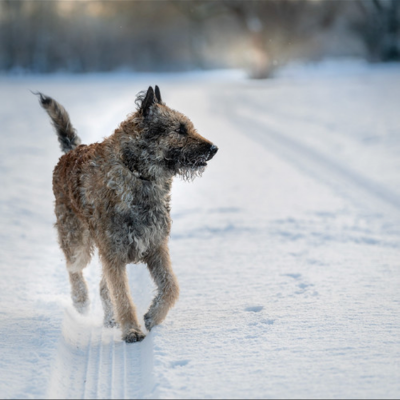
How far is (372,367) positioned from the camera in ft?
10.6

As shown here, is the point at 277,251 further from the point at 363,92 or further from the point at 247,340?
the point at 363,92

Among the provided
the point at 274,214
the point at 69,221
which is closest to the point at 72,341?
the point at 69,221

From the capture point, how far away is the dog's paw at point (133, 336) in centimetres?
392

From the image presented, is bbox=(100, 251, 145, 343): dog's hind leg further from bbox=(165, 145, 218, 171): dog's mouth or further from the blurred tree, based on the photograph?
the blurred tree

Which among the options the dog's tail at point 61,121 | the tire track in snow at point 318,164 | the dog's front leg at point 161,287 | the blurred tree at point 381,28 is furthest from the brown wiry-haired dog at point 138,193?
the blurred tree at point 381,28

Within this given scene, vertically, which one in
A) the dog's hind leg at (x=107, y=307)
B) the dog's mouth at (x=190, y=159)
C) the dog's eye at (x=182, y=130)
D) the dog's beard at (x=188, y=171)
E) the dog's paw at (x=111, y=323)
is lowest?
the dog's paw at (x=111, y=323)

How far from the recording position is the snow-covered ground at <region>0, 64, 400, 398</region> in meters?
3.21

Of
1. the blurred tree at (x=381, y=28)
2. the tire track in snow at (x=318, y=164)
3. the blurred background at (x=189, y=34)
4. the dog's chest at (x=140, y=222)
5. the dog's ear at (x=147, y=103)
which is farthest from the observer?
the blurred background at (x=189, y=34)

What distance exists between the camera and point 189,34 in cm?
6462

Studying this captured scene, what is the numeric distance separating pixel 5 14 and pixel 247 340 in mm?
64841

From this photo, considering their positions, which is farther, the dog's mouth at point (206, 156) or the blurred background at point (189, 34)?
the blurred background at point (189, 34)

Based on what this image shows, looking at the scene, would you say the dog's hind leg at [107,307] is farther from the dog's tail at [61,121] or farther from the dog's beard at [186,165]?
the dog's tail at [61,121]

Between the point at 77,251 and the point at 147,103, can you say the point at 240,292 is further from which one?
the point at 147,103

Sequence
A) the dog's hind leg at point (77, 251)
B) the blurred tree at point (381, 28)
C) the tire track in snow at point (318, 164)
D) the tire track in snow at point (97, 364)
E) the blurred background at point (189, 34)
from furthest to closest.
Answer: the blurred background at point (189, 34) → the blurred tree at point (381, 28) → the tire track in snow at point (318, 164) → the dog's hind leg at point (77, 251) → the tire track in snow at point (97, 364)
